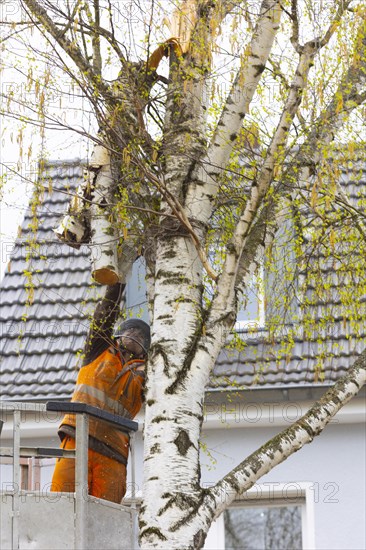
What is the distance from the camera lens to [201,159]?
10.7m

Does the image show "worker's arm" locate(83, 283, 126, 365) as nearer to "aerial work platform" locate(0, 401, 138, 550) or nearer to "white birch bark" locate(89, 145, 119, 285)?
"white birch bark" locate(89, 145, 119, 285)

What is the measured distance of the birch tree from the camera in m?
10.0

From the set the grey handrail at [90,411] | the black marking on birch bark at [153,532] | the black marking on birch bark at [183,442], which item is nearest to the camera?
the grey handrail at [90,411]

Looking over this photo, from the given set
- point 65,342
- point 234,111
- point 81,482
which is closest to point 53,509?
point 81,482

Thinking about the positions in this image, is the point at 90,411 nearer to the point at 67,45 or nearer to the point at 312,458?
the point at 67,45

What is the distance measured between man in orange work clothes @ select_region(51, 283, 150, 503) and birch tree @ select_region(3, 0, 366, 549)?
414 millimetres

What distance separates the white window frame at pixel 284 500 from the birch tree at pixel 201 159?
144 inches

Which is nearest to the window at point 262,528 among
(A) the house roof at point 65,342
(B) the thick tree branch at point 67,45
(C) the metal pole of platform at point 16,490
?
(A) the house roof at point 65,342

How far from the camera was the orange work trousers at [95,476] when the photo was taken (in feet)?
34.2

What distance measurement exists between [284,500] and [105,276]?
484 centimetres

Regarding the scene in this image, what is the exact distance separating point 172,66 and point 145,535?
354cm

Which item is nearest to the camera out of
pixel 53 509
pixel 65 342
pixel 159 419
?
pixel 53 509

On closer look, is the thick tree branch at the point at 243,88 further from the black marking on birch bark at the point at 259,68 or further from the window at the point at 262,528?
the window at the point at 262,528

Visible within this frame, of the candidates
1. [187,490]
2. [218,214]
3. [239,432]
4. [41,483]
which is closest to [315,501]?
[239,432]
